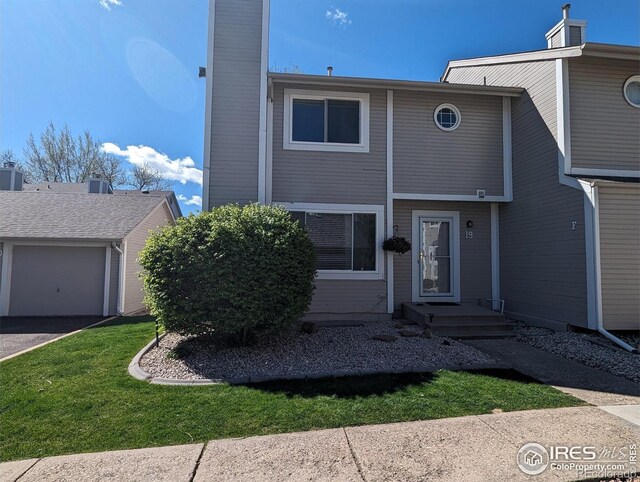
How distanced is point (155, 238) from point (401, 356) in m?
4.34

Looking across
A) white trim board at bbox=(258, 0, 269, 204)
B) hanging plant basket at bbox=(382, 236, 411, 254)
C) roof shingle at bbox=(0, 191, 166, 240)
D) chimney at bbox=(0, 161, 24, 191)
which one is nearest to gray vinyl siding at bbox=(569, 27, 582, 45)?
hanging plant basket at bbox=(382, 236, 411, 254)

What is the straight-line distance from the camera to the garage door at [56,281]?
10406 mm

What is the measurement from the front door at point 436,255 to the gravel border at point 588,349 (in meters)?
1.84

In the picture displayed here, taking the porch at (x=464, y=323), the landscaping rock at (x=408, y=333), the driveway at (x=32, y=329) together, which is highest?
the porch at (x=464, y=323)

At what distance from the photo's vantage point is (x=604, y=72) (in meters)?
7.12

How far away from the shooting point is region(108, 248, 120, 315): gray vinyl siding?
34.8 ft

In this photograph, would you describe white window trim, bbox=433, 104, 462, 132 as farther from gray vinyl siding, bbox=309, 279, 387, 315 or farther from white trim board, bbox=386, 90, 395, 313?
gray vinyl siding, bbox=309, 279, 387, 315

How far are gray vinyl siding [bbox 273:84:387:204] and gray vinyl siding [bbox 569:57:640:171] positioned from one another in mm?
3998

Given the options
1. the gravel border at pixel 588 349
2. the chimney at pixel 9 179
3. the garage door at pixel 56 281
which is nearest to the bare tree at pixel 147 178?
the chimney at pixel 9 179

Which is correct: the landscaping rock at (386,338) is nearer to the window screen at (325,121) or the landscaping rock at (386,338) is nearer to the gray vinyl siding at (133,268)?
the window screen at (325,121)

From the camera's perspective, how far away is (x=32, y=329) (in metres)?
8.39

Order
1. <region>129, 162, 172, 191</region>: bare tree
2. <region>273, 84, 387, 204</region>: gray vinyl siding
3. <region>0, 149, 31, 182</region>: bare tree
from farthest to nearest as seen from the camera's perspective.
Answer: <region>129, 162, 172, 191</region>: bare tree → <region>0, 149, 31, 182</region>: bare tree → <region>273, 84, 387, 204</region>: gray vinyl siding

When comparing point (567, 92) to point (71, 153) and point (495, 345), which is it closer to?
point (495, 345)

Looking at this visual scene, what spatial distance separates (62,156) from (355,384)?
26.8m
